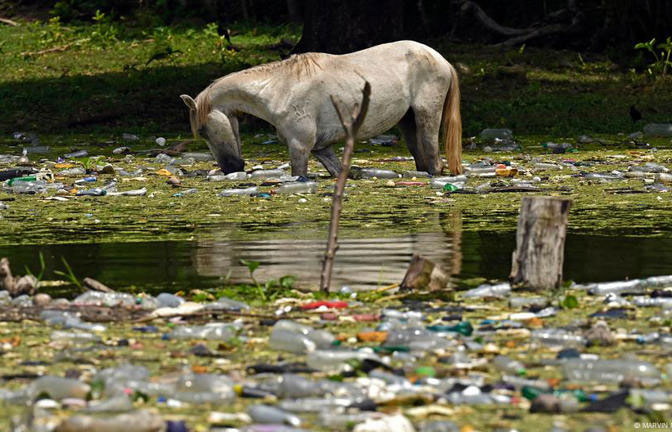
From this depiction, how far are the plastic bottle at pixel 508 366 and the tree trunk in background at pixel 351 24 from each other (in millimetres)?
12888

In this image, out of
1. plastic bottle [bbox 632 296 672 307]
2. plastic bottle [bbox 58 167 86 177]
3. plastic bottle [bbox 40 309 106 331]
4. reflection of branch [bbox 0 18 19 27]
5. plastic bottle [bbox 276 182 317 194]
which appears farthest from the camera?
reflection of branch [bbox 0 18 19 27]

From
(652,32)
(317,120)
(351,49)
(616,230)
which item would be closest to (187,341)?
(616,230)

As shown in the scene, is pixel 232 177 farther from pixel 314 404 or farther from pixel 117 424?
pixel 117 424

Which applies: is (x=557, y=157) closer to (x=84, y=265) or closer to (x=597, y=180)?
(x=597, y=180)

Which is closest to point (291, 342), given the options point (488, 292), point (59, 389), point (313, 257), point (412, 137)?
point (59, 389)

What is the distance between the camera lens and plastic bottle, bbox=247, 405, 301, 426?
12.7ft

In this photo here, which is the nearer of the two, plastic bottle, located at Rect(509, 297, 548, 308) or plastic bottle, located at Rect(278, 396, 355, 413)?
plastic bottle, located at Rect(278, 396, 355, 413)

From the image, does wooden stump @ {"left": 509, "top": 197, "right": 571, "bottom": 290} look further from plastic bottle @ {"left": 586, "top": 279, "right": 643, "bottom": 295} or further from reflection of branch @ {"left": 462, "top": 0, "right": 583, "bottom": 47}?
reflection of branch @ {"left": 462, "top": 0, "right": 583, "bottom": 47}

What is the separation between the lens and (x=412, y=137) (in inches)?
487

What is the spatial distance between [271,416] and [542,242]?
8.03ft

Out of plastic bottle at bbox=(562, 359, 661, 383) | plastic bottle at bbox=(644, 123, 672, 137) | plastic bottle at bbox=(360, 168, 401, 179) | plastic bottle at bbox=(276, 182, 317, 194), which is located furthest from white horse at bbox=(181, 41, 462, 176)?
plastic bottle at bbox=(562, 359, 661, 383)

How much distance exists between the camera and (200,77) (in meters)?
18.1

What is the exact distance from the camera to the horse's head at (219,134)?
1159cm

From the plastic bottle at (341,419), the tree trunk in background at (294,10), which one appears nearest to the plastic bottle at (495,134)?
the tree trunk in background at (294,10)
